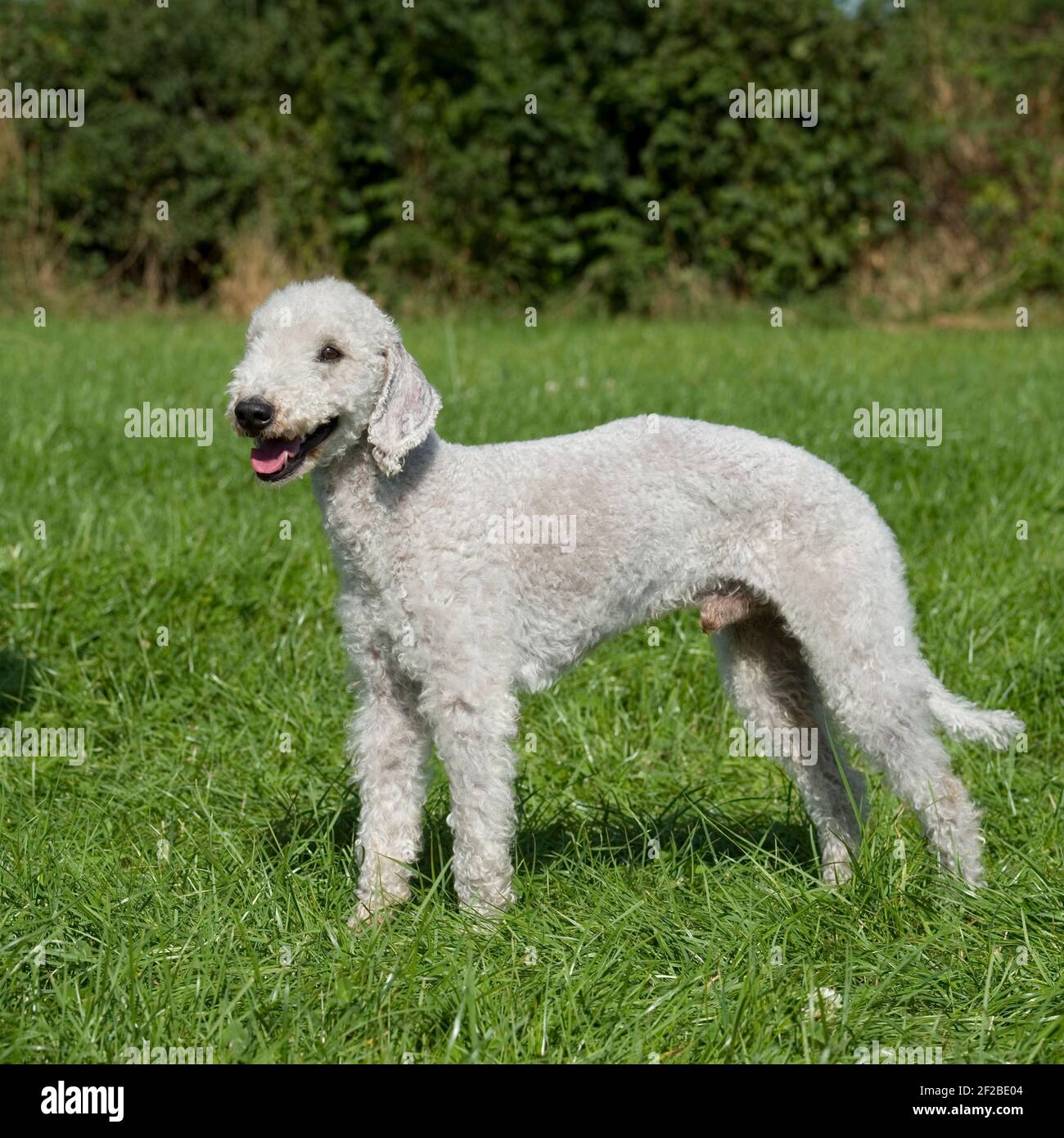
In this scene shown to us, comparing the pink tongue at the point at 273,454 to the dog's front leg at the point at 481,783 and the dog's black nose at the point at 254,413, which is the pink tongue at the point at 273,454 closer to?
the dog's black nose at the point at 254,413

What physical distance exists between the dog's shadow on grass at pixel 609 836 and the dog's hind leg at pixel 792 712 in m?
0.13

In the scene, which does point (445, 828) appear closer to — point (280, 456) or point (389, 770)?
point (389, 770)

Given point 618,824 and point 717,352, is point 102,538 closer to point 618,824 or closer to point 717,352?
point 618,824

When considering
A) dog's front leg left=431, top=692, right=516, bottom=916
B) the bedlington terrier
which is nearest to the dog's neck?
the bedlington terrier

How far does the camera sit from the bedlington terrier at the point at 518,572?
3355 mm

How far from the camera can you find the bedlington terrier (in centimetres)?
336

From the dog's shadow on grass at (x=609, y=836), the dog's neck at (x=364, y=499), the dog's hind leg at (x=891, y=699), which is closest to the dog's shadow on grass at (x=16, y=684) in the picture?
the dog's shadow on grass at (x=609, y=836)

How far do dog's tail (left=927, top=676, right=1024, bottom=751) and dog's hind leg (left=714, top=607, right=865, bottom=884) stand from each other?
320mm

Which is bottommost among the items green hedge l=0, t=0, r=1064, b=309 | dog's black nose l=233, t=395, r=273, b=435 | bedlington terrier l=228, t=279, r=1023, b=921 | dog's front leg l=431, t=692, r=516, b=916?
dog's front leg l=431, t=692, r=516, b=916

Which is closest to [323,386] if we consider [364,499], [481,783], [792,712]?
[364,499]

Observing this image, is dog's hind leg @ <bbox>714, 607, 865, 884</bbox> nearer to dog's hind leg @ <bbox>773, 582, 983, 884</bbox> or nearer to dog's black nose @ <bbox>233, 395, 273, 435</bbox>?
dog's hind leg @ <bbox>773, 582, 983, 884</bbox>

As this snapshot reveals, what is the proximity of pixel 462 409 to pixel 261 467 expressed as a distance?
4.80 m

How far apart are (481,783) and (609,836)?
0.75m
